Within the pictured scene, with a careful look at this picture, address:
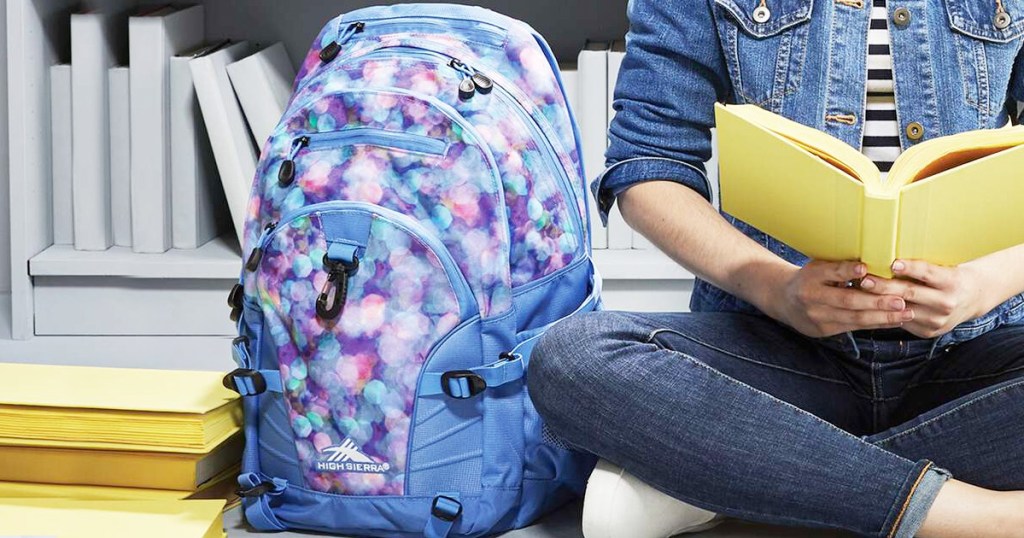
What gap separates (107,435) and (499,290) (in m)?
0.37

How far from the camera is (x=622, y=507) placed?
3.59ft

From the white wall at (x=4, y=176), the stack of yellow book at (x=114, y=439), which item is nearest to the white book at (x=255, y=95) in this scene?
the white wall at (x=4, y=176)

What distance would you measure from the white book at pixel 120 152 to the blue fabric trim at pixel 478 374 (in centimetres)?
81

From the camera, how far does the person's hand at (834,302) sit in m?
0.92

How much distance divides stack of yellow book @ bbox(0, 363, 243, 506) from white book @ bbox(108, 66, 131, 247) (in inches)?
21.9

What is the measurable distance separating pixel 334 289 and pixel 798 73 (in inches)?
16.5

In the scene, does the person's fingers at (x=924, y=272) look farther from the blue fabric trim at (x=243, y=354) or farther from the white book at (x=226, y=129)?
the white book at (x=226, y=129)

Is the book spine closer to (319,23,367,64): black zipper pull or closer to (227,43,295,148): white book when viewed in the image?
(319,23,367,64): black zipper pull

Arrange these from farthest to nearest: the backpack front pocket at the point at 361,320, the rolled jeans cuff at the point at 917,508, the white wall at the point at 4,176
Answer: the white wall at the point at 4,176 < the backpack front pocket at the point at 361,320 < the rolled jeans cuff at the point at 917,508

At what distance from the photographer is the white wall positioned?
1.87 meters

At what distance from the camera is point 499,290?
114cm

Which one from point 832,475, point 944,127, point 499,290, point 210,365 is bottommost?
point 210,365

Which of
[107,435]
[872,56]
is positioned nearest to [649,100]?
[872,56]

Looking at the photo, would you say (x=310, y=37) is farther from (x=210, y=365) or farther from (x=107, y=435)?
(x=107, y=435)
